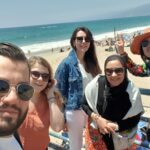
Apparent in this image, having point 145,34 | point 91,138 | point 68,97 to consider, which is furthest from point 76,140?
point 145,34

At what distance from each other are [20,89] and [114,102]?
1.88 m

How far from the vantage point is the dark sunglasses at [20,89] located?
144cm

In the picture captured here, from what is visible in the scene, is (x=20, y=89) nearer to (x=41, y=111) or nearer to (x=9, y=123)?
(x=9, y=123)

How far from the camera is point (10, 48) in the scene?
5.09 feet

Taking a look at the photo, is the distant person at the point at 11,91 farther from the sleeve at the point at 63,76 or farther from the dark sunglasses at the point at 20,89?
the sleeve at the point at 63,76

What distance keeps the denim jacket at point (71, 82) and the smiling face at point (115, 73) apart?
3.01ft

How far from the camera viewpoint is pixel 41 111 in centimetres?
319

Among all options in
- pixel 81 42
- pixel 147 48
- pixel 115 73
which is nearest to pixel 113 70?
pixel 115 73

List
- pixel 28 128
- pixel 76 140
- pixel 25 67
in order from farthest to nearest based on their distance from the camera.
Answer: pixel 76 140, pixel 28 128, pixel 25 67

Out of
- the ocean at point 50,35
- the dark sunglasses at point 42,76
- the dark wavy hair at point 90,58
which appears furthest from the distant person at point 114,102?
the ocean at point 50,35

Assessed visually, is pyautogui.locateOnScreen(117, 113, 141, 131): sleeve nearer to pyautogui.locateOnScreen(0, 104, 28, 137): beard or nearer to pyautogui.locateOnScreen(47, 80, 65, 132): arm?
pyautogui.locateOnScreen(47, 80, 65, 132): arm

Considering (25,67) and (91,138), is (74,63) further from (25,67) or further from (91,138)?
(25,67)

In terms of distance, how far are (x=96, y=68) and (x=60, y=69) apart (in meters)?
0.44

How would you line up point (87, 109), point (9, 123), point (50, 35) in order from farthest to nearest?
point (50, 35), point (87, 109), point (9, 123)
